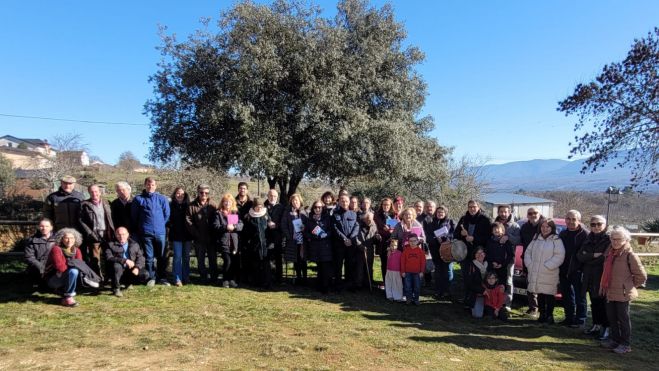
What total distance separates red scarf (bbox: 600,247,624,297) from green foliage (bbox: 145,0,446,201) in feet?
22.0

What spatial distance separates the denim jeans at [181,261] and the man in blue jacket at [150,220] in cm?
20

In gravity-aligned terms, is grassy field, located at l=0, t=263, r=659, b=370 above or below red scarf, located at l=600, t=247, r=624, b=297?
below

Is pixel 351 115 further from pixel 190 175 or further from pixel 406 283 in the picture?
pixel 190 175

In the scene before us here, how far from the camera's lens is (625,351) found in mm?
5375

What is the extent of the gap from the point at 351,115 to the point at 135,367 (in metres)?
8.50

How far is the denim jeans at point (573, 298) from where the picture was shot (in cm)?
639

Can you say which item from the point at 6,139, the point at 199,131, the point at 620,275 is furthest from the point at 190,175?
the point at 6,139

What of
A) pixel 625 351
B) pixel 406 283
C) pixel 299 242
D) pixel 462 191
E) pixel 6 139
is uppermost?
pixel 6 139

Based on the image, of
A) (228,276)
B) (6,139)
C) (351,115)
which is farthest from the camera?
(6,139)

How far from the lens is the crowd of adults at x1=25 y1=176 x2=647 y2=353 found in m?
6.22

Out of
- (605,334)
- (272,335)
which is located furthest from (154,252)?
(605,334)

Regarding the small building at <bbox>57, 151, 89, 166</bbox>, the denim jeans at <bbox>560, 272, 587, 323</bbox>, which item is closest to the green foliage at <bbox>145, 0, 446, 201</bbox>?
the denim jeans at <bbox>560, 272, 587, 323</bbox>

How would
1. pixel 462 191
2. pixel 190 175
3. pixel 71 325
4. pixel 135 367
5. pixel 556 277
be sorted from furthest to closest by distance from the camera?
pixel 462 191 → pixel 190 175 → pixel 556 277 → pixel 71 325 → pixel 135 367

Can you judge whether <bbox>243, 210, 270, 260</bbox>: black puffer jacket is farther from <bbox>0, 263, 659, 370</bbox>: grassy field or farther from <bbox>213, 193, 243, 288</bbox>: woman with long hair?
<bbox>0, 263, 659, 370</bbox>: grassy field
